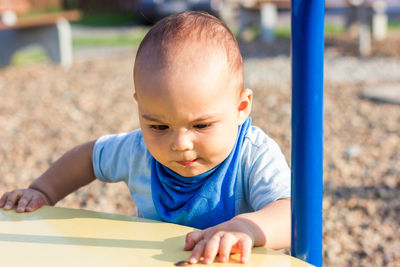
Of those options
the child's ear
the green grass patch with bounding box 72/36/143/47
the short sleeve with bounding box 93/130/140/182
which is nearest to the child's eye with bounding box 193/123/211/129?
the child's ear

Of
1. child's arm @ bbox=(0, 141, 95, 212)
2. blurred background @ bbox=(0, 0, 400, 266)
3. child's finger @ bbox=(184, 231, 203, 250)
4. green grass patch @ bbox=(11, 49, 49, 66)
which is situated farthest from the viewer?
green grass patch @ bbox=(11, 49, 49, 66)

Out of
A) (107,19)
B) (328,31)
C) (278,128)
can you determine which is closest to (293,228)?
(278,128)

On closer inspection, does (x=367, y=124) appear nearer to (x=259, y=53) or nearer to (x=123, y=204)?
(x=123, y=204)

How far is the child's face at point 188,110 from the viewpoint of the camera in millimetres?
1201

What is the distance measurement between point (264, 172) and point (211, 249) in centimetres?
42

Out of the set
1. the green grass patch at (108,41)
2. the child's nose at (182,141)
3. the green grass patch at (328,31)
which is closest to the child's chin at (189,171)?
the child's nose at (182,141)

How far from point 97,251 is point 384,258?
206 centimetres

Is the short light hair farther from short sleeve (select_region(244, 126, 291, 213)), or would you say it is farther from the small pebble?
the small pebble

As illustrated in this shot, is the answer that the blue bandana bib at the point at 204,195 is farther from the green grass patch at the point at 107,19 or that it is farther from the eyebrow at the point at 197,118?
the green grass patch at the point at 107,19

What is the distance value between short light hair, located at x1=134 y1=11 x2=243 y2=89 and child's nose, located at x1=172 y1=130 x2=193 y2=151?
16 cm

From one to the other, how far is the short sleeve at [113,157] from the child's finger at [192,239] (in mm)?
568

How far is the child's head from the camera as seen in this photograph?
1206mm

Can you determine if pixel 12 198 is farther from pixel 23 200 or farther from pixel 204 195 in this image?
pixel 204 195

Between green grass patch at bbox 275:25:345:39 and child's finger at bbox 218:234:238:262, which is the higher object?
child's finger at bbox 218:234:238:262
